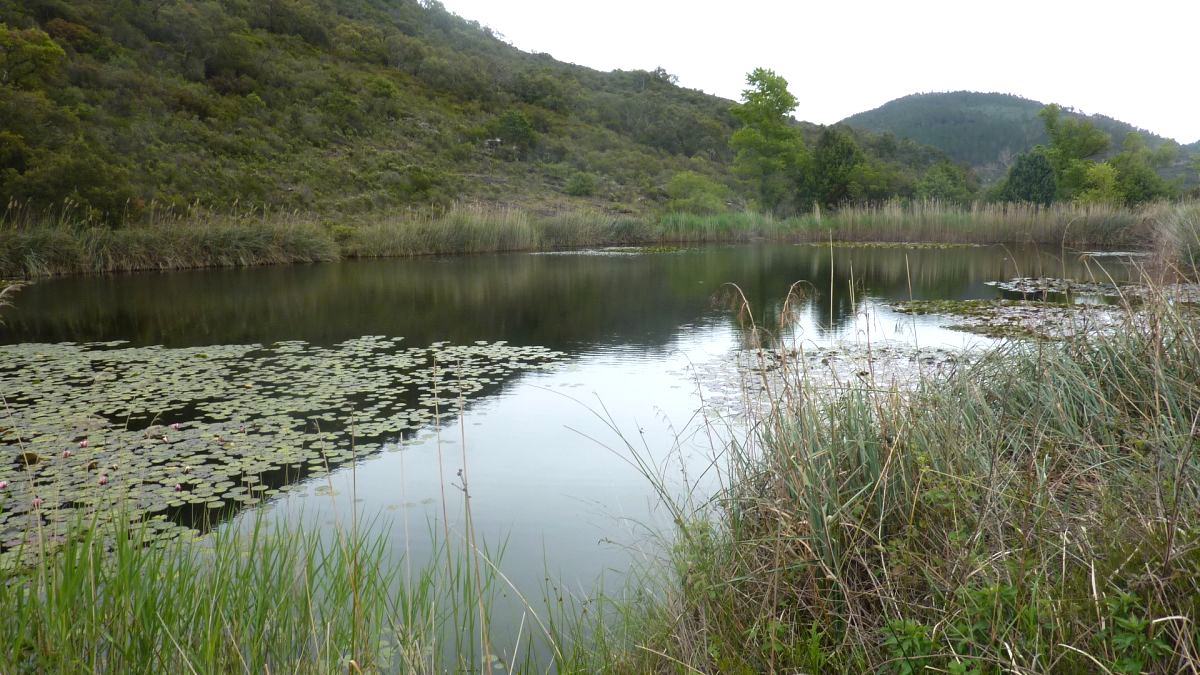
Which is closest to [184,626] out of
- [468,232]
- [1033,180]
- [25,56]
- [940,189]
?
[468,232]

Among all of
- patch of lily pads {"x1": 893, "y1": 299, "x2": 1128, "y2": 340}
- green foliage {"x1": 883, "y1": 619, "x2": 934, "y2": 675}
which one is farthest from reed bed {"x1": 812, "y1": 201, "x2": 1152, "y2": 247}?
green foliage {"x1": 883, "y1": 619, "x2": 934, "y2": 675}

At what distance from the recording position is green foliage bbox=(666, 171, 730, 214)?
1179 inches

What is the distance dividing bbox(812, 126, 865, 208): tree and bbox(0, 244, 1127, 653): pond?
18.2m

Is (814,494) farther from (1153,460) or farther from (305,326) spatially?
(305,326)

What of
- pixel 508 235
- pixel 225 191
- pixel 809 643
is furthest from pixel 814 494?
pixel 225 191

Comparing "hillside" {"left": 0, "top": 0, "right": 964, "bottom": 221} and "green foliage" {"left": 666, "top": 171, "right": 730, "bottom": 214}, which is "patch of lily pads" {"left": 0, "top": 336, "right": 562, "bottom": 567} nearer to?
"hillside" {"left": 0, "top": 0, "right": 964, "bottom": 221}

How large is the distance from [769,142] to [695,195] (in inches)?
186

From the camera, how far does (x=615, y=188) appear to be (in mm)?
34750

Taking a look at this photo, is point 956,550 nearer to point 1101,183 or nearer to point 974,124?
point 1101,183

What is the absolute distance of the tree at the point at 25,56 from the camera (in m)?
19.9

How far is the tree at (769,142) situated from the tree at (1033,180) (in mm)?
7870

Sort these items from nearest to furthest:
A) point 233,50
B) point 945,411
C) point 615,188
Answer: point 945,411 < point 233,50 < point 615,188

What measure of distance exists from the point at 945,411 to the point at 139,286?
13.4 m

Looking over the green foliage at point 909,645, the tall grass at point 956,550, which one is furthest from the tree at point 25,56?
the green foliage at point 909,645
